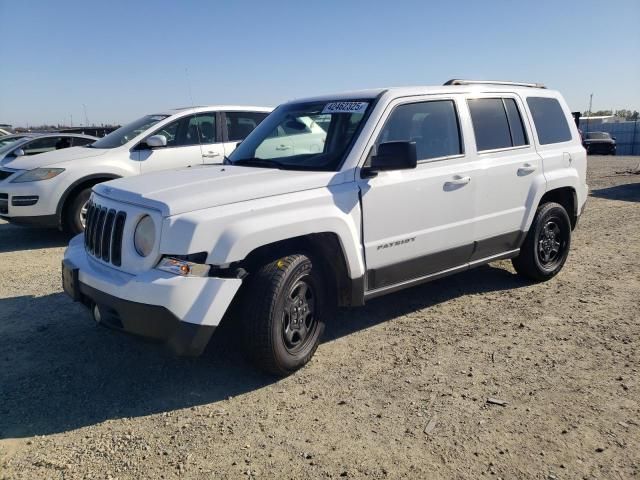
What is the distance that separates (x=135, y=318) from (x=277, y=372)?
101 cm

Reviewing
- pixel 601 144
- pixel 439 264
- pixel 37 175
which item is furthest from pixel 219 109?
pixel 601 144

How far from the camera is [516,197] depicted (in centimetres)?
521

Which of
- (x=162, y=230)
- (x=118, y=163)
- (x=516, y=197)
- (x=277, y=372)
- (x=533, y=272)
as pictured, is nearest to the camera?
(x=162, y=230)

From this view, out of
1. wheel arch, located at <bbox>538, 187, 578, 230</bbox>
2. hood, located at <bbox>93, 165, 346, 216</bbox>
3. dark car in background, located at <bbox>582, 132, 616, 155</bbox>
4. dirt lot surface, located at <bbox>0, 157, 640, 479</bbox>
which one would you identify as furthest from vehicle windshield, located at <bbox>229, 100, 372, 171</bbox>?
dark car in background, located at <bbox>582, 132, 616, 155</bbox>

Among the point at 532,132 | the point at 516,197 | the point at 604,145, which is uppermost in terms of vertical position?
the point at 532,132

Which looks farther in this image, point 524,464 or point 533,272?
point 533,272

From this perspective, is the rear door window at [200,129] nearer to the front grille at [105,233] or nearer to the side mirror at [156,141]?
the side mirror at [156,141]

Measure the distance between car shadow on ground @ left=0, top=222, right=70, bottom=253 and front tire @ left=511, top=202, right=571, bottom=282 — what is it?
625 centimetres

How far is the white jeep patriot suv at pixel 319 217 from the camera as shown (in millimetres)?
3252

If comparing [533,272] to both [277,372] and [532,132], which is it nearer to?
[532,132]

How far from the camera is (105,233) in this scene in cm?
369

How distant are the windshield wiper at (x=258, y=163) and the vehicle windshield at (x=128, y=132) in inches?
163

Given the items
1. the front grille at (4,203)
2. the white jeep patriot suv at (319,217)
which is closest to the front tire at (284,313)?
the white jeep patriot suv at (319,217)

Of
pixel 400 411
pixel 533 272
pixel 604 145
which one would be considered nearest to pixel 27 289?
pixel 400 411
